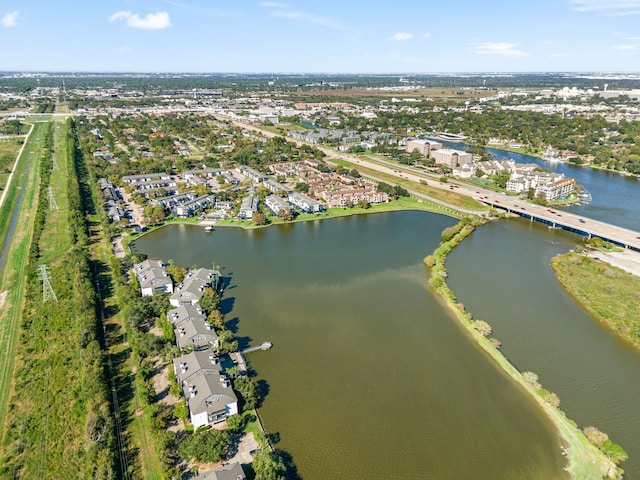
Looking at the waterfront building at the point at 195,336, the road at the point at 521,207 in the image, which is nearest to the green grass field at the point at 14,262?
the waterfront building at the point at 195,336

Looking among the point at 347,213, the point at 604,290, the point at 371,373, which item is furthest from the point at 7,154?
the point at 604,290

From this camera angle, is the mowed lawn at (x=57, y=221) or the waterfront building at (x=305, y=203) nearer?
the mowed lawn at (x=57, y=221)

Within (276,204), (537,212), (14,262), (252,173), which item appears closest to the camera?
(14,262)

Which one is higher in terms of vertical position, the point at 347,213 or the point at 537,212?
the point at 537,212

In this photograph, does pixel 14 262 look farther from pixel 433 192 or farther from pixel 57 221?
pixel 433 192

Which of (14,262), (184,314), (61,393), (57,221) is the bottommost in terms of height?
(61,393)

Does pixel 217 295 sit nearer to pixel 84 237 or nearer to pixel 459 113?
pixel 84 237

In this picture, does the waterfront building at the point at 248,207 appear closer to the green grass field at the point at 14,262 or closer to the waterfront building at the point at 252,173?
the waterfront building at the point at 252,173
